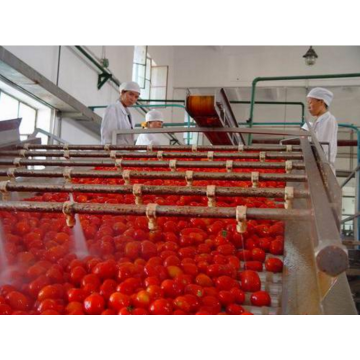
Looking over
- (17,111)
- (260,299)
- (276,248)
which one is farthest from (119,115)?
(260,299)

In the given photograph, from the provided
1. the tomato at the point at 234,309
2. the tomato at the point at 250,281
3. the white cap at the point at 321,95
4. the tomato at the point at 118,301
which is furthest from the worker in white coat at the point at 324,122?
the tomato at the point at 118,301

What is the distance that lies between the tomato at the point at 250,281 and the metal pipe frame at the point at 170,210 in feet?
1.83

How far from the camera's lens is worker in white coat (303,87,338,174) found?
4.93 metres

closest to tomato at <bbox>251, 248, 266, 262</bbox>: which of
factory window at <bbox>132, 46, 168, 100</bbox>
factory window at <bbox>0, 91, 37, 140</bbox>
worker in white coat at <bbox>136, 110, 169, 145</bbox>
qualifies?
worker in white coat at <bbox>136, 110, 169, 145</bbox>

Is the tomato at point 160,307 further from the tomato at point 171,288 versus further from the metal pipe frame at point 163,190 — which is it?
the metal pipe frame at point 163,190

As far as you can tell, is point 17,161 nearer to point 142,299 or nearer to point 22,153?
point 22,153

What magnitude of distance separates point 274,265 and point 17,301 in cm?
135

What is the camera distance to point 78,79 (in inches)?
378

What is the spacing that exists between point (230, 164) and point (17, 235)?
1.48 meters

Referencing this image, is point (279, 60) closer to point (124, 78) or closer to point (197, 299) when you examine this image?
point (124, 78)

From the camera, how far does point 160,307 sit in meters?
1.94

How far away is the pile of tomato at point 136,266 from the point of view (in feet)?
6.63

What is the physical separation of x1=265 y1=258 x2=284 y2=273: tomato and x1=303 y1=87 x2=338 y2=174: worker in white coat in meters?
2.67
